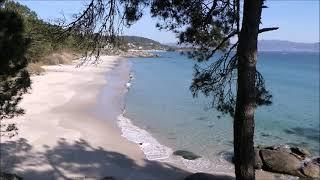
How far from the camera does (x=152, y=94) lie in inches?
1634

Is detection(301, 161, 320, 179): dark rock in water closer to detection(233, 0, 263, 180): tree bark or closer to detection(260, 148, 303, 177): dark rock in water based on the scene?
detection(260, 148, 303, 177): dark rock in water

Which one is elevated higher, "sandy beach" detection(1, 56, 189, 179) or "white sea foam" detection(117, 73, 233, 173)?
"sandy beach" detection(1, 56, 189, 179)

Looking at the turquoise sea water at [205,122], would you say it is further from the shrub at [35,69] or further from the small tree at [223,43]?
the shrub at [35,69]

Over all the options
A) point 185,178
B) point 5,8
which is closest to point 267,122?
point 185,178

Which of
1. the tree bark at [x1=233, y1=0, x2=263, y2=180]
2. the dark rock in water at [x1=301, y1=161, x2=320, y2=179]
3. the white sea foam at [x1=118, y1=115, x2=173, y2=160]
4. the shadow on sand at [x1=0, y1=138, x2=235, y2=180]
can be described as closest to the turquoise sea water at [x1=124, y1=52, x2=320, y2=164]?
the white sea foam at [x1=118, y1=115, x2=173, y2=160]

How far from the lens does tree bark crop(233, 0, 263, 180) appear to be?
26.2ft

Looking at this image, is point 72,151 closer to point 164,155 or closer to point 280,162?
point 164,155

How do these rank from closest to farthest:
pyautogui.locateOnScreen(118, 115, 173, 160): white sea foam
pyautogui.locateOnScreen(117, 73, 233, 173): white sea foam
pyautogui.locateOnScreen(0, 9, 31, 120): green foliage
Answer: pyautogui.locateOnScreen(0, 9, 31, 120): green foliage, pyautogui.locateOnScreen(117, 73, 233, 173): white sea foam, pyautogui.locateOnScreen(118, 115, 173, 160): white sea foam

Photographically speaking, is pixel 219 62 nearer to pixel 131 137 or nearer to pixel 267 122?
pixel 131 137

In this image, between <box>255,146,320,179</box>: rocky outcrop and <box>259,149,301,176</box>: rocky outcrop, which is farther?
<box>259,149,301,176</box>: rocky outcrop

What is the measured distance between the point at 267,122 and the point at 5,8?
66.7 ft

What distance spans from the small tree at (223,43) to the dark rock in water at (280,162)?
617 cm

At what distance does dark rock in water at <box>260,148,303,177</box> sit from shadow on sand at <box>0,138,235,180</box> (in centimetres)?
271

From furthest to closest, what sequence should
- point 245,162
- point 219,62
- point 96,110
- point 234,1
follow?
point 96,110, point 219,62, point 234,1, point 245,162
